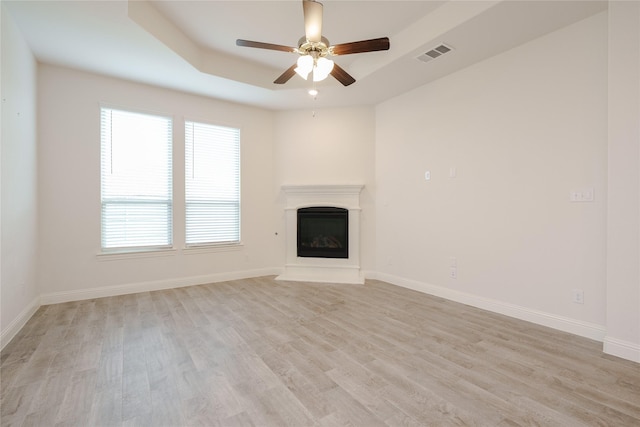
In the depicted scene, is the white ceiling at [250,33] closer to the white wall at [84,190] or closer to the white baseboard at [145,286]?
the white wall at [84,190]

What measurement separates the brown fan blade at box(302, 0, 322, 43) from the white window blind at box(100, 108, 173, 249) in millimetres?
3061

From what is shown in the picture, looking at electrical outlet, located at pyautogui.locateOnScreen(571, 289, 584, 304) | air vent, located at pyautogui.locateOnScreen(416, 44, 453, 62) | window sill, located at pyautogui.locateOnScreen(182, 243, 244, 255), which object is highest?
air vent, located at pyautogui.locateOnScreen(416, 44, 453, 62)

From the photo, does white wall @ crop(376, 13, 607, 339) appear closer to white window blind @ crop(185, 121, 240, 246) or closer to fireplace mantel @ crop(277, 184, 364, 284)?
fireplace mantel @ crop(277, 184, 364, 284)

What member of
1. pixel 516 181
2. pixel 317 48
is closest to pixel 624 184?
pixel 516 181

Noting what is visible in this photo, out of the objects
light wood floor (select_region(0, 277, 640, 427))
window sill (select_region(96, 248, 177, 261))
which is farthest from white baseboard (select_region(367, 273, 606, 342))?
window sill (select_region(96, 248, 177, 261))

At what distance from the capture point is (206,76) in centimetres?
395

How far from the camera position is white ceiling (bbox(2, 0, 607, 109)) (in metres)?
2.70

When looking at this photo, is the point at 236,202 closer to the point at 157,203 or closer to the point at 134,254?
the point at 157,203

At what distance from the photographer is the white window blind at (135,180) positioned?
404cm

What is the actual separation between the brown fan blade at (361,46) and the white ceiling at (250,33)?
75 cm

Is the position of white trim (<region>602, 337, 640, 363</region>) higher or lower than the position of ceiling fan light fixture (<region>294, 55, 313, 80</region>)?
lower

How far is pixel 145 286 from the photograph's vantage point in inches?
167

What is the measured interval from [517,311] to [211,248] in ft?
14.2

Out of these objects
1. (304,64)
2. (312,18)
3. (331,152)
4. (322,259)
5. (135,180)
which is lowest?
(322,259)
